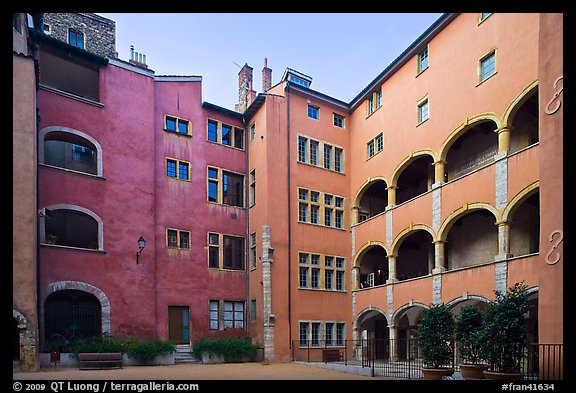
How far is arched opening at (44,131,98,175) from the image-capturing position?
19.9m

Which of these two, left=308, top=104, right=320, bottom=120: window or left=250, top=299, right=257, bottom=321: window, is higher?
left=308, top=104, right=320, bottom=120: window

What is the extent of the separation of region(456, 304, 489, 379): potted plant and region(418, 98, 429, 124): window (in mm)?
10215

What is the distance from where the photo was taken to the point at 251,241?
2389 cm

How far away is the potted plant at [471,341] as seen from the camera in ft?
40.4

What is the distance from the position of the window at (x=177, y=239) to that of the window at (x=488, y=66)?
15312 mm

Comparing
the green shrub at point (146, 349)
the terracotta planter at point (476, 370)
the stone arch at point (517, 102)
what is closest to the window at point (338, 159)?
the stone arch at point (517, 102)

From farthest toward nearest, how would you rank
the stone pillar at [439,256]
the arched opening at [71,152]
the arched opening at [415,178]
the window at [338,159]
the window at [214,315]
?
1. the window at [338,159]
2. the arched opening at [415,178]
3. the window at [214,315]
4. the arched opening at [71,152]
5. the stone pillar at [439,256]

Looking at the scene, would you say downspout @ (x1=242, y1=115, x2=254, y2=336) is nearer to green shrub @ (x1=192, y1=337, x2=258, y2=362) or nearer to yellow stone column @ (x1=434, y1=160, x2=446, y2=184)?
green shrub @ (x1=192, y1=337, x2=258, y2=362)

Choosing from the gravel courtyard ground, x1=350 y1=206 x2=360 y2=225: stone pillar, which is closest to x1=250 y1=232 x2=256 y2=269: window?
x1=350 y1=206 x2=360 y2=225: stone pillar

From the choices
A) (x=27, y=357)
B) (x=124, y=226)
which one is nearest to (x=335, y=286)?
(x=124, y=226)

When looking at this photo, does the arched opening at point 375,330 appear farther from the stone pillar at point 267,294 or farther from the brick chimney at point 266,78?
the brick chimney at point 266,78

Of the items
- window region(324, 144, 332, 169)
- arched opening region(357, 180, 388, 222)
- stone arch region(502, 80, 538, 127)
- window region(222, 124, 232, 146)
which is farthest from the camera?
arched opening region(357, 180, 388, 222)

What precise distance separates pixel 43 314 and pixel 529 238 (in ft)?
63.9

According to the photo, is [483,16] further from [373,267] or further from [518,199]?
[373,267]
